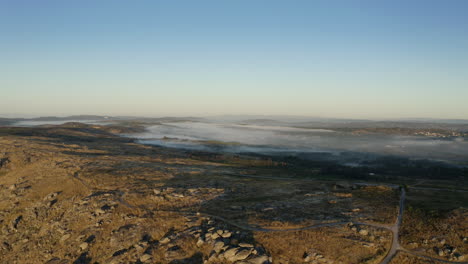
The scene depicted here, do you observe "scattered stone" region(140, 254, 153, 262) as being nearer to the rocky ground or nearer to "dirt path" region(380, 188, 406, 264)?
the rocky ground

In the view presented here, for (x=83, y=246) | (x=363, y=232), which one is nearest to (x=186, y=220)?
(x=83, y=246)

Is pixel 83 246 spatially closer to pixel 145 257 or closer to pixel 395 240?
pixel 145 257

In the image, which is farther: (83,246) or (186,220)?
(186,220)

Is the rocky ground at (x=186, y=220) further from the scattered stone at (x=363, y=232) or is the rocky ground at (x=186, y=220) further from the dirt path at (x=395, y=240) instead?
the dirt path at (x=395, y=240)

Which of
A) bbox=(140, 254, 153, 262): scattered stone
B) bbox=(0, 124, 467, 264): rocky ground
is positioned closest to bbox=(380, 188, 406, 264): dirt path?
A: bbox=(0, 124, 467, 264): rocky ground

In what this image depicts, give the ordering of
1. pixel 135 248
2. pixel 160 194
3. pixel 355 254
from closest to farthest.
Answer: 1. pixel 355 254
2. pixel 135 248
3. pixel 160 194

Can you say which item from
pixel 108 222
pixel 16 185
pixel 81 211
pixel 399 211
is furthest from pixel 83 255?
pixel 399 211

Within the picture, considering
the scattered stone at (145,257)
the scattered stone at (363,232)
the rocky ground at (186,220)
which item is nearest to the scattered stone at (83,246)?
the rocky ground at (186,220)

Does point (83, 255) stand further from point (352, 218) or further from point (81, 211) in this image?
point (352, 218)
